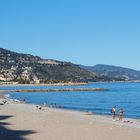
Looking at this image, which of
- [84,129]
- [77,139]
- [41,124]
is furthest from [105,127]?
[77,139]

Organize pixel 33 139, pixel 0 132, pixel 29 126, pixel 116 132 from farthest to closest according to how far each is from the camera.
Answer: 1. pixel 29 126
2. pixel 116 132
3. pixel 0 132
4. pixel 33 139

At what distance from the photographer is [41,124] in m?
36.2

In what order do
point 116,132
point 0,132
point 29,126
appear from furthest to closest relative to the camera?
point 29,126 → point 116,132 → point 0,132

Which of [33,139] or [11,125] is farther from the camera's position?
[11,125]

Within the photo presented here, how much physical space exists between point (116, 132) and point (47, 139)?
6389mm

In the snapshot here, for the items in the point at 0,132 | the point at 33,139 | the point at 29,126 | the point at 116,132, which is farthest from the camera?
the point at 29,126

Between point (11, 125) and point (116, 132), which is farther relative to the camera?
point (11, 125)

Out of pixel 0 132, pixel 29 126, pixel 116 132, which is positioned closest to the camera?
pixel 0 132

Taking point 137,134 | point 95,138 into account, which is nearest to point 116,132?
point 137,134

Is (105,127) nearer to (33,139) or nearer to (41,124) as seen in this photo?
(41,124)

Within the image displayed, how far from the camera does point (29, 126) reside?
113 feet

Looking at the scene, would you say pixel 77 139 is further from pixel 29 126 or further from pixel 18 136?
pixel 29 126

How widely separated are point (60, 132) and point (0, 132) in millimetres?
4099

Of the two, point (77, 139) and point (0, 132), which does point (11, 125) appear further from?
point (77, 139)
